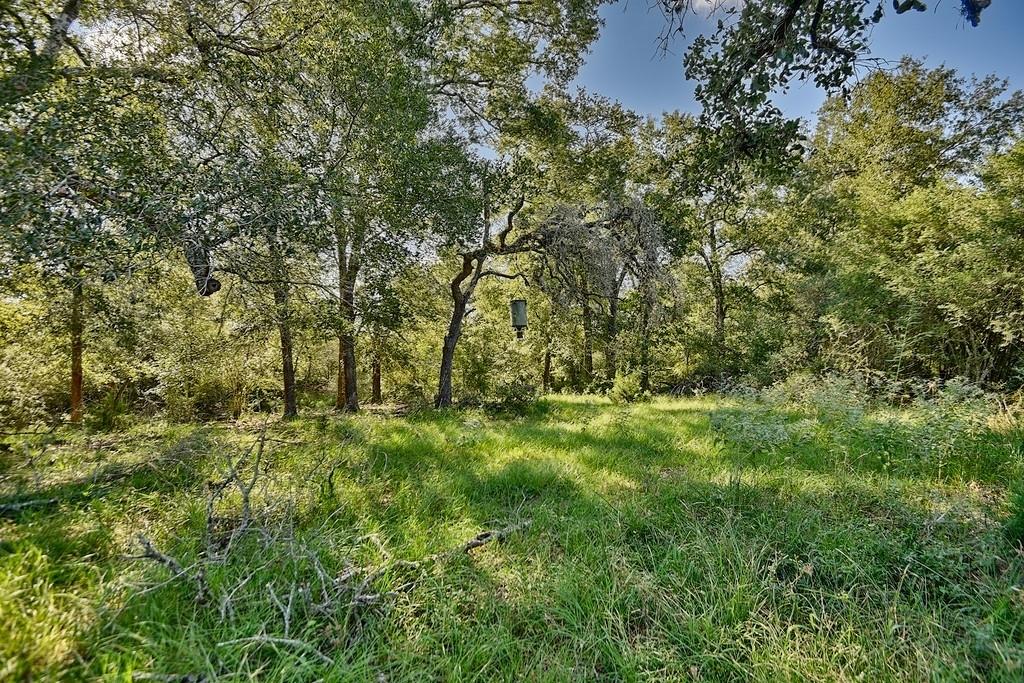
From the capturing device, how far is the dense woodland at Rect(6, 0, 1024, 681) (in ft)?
5.88

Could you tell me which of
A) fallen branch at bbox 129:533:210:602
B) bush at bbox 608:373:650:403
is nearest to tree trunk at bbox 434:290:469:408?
bush at bbox 608:373:650:403

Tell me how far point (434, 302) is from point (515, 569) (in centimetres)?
684

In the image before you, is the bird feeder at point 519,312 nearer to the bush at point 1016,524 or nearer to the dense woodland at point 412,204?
the dense woodland at point 412,204

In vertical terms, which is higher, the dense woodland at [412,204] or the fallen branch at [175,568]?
the dense woodland at [412,204]

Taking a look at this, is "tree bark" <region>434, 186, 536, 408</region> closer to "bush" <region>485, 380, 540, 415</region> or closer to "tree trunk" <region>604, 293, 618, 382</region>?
"bush" <region>485, 380, 540, 415</region>

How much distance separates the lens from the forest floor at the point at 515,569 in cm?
154

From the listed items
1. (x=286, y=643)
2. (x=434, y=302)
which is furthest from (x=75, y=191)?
(x=434, y=302)

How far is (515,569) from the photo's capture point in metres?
2.24

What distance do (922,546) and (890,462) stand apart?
142cm

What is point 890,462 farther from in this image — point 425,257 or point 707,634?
point 425,257

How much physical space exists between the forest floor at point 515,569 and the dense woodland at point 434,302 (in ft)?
0.08

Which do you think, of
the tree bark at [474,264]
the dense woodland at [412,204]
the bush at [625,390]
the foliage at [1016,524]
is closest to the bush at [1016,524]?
the foliage at [1016,524]

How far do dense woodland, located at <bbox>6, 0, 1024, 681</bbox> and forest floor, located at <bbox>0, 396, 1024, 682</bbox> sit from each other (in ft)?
0.08

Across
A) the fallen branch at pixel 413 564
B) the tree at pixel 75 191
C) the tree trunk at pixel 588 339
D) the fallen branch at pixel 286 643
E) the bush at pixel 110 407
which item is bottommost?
the bush at pixel 110 407
